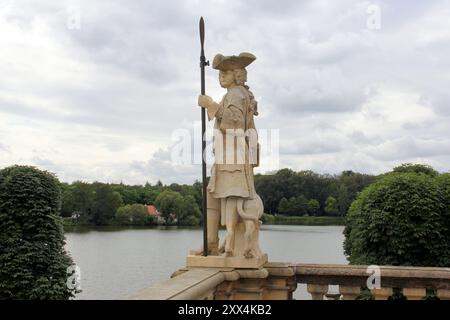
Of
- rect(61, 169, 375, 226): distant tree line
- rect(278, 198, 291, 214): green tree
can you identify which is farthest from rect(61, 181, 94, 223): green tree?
rect(278, 198, 291, 214): green tree

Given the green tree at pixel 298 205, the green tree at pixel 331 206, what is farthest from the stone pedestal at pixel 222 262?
the green tree at pixel 331 206

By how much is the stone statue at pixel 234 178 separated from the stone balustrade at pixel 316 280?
33cm

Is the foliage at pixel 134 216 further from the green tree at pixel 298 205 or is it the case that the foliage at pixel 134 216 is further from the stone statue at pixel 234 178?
the stone statue at pixel 234 178

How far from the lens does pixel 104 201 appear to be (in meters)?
79.8

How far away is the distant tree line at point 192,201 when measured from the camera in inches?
2899

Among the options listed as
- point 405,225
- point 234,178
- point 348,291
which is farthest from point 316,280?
point 405,225

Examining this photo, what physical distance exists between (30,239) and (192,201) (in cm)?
5544

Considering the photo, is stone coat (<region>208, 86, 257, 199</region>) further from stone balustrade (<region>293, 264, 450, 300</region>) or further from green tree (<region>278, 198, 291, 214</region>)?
green tree (<region>278, 198, 291, 214</region>)

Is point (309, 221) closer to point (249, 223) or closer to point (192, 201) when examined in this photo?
point (192, 201)

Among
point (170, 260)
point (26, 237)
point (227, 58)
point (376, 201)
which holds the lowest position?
point (170, 260)

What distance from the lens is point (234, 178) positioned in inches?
266
